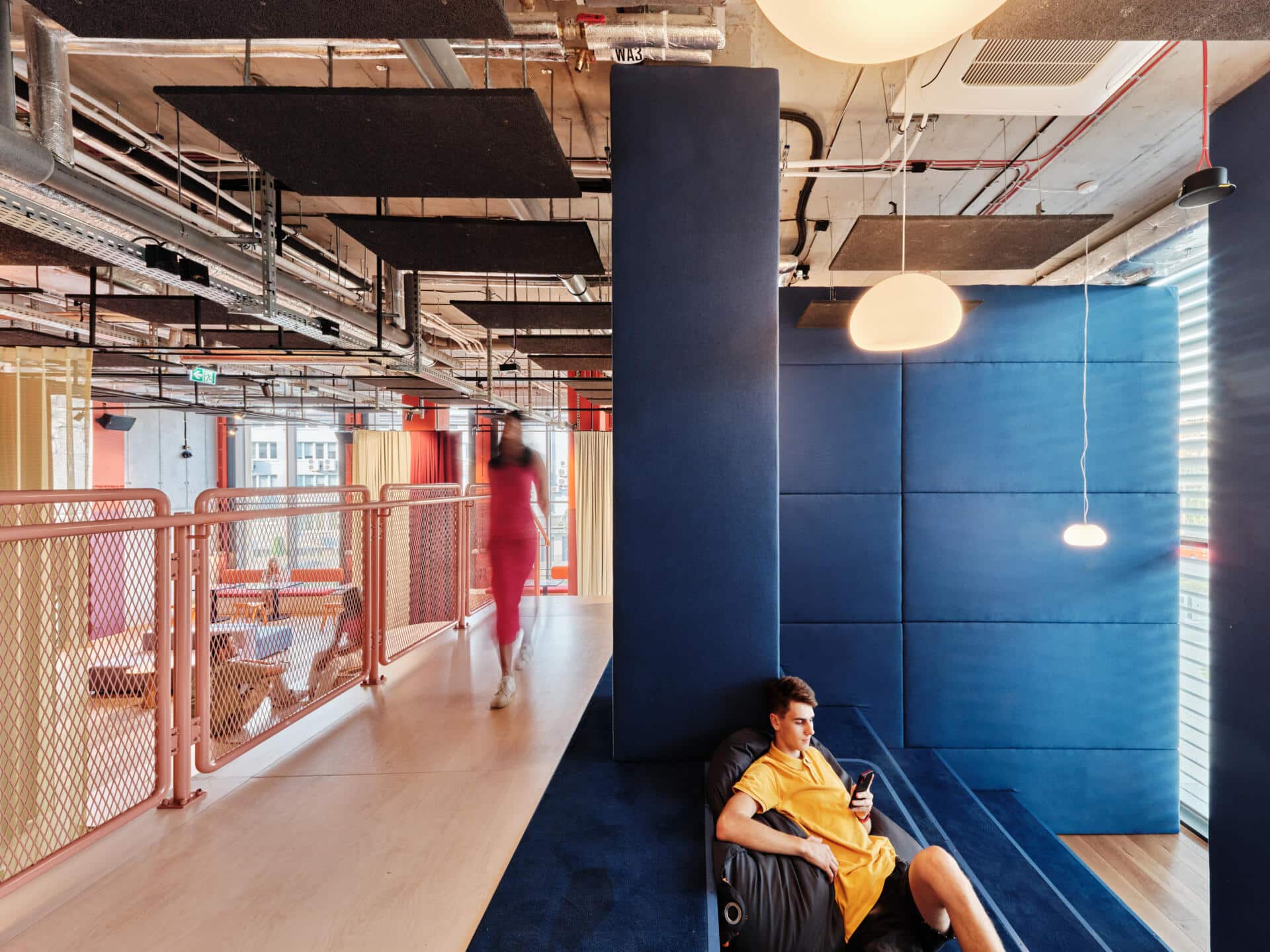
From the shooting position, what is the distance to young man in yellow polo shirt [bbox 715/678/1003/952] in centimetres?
179

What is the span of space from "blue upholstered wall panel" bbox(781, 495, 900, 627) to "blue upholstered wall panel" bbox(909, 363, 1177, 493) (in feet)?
1.28

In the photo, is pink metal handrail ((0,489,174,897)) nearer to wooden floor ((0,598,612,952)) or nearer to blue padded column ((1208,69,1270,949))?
wooden floor ((0,598,612,952))

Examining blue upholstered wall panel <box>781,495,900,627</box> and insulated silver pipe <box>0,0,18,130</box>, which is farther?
blue upholstered wall panel <box>781,495,900,627</box>

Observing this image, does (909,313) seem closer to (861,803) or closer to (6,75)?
(861,803)

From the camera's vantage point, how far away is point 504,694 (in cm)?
318

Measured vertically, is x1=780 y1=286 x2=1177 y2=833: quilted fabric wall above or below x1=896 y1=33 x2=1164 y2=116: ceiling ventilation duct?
below

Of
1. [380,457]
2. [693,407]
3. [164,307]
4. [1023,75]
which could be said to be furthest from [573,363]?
[380,457]

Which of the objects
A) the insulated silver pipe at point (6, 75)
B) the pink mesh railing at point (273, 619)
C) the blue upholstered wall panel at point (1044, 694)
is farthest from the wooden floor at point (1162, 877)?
the insulated silver pipe at point (6, 75)

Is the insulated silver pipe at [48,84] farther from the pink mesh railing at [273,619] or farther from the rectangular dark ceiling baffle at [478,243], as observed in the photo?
the pink mesh railing at [273,619]

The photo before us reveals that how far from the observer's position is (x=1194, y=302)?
15.2ft

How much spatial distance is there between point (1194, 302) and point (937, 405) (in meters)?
2.17

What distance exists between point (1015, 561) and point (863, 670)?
1.38 m

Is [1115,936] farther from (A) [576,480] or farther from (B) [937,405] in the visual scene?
(A) [576,480]

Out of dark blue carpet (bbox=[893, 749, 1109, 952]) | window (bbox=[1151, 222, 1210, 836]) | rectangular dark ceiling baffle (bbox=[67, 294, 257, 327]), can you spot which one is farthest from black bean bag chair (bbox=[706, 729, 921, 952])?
rectangular dark ceiling baffle (bbox=[67, 294, 257, 327])
